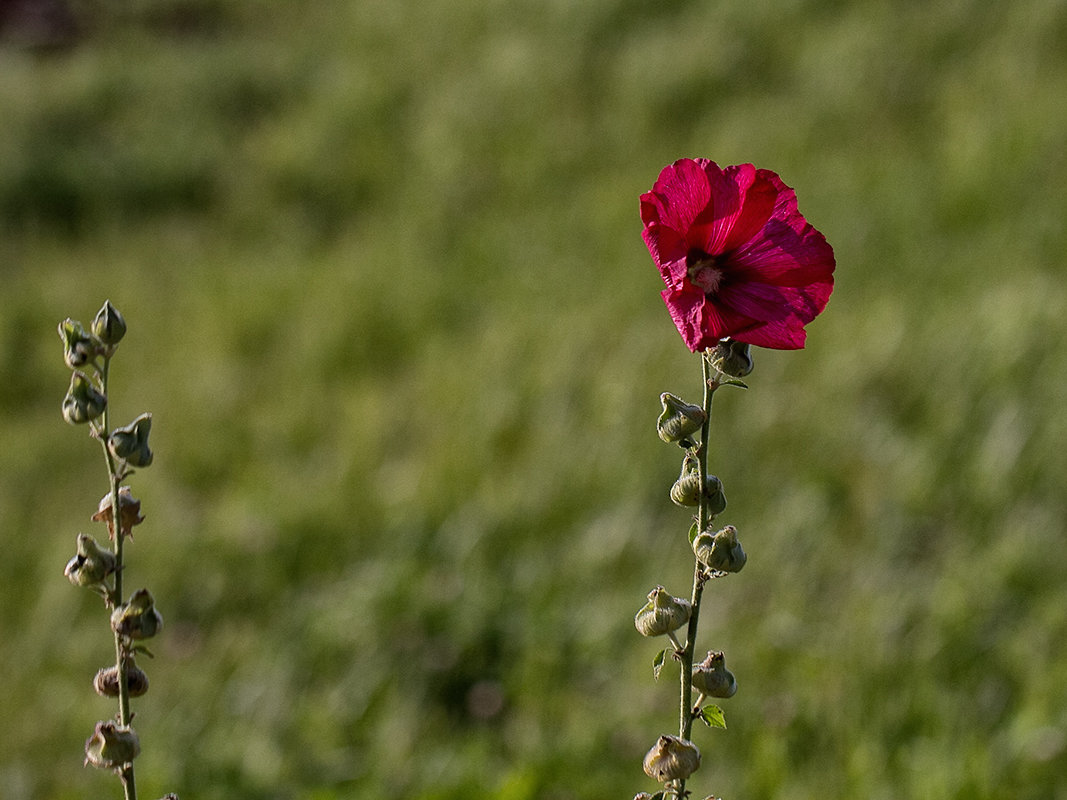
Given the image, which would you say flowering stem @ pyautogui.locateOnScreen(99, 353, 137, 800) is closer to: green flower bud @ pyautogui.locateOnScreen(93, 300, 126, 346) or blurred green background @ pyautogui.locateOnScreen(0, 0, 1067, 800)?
green flower bud @ pyautogui.locateOnScreen(93, 300, 126, 346)

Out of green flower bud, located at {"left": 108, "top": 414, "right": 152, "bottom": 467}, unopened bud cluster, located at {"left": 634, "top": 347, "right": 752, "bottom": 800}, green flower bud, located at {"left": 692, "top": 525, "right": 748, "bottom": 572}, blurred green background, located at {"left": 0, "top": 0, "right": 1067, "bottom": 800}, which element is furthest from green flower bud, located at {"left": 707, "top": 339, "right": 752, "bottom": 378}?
blurred green background, located at {"left": 0, "top": 0, "right": 1067, "bottom": 800}

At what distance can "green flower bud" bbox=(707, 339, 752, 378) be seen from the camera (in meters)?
0.73

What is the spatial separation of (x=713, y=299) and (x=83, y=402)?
43 centimetres

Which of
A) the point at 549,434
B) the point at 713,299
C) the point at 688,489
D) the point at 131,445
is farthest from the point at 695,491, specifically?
the point at 549,434

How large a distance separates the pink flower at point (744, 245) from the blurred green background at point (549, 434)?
1.27m

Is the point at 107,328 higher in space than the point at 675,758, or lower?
higher

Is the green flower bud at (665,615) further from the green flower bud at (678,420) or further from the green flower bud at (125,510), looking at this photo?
the green flower bud at (125,510)

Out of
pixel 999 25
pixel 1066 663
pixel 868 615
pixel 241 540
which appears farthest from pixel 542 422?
pixel 999 25

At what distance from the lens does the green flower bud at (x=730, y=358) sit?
→ 0.73 metres

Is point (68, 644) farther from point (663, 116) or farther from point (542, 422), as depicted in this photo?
point (663, 116)

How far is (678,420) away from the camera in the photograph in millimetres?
740

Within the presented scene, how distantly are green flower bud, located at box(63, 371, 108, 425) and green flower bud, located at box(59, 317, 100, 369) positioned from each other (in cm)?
1

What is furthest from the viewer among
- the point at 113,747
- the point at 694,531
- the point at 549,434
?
the point at 549,434

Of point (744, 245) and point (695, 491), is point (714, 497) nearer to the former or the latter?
point (695, 491)
